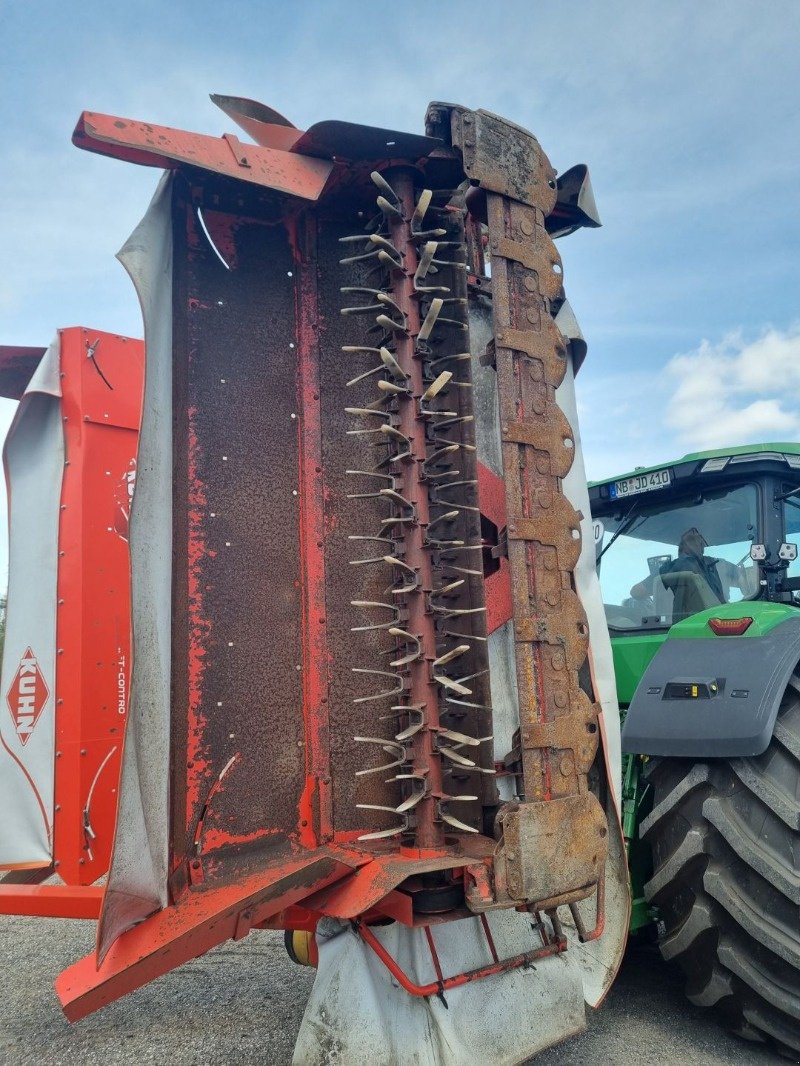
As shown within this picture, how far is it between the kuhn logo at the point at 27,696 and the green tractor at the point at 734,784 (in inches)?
67.4

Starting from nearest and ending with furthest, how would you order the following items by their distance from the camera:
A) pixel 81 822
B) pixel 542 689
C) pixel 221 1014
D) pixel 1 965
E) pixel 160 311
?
pixel 542 689 → pixel 160 311 → pixel 81 822 → pixel 221 1014 → pixel 1 965

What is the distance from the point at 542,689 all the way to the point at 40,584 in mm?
1514

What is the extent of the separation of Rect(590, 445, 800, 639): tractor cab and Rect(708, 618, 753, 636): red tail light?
11 cm

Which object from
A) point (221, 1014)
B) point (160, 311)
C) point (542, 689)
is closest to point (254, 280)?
point (160, 311)

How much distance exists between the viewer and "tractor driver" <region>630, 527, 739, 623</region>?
9.57ft

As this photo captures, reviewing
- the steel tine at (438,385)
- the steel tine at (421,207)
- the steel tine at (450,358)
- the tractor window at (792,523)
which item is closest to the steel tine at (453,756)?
the steel tine at (438,385)

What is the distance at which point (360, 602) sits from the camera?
75.1 inches

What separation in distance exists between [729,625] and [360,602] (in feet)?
3.94

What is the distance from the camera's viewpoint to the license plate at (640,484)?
3.04 metres

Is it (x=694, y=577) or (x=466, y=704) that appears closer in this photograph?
(x=466, y=704)

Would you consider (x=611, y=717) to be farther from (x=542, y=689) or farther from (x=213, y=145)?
(x=213, y=145)

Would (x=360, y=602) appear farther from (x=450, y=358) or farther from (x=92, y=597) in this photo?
(x=92, y=597)

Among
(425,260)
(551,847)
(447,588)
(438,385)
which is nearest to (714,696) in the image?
(551,847)

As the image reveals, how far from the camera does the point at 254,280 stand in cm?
215
